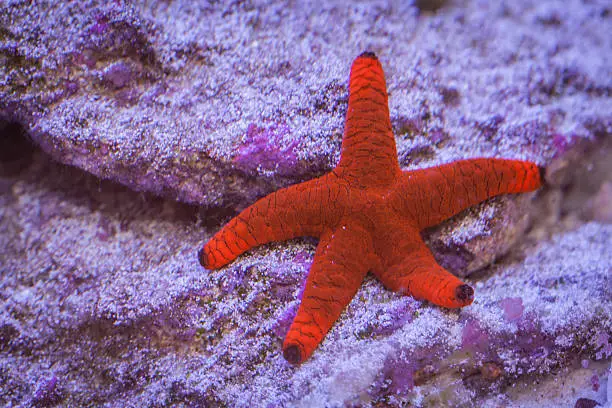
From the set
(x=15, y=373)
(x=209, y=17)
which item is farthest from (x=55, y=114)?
(x=15, y=373)

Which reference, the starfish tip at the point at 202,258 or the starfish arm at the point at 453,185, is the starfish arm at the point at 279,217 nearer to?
the starfish tip at the point at 202,258

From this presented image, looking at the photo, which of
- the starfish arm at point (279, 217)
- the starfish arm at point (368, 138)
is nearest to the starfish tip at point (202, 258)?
the starfish arm at point (279, 217)

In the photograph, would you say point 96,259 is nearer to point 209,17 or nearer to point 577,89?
point 209,17

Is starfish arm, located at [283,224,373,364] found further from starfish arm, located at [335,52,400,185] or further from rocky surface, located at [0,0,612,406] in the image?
starfish arm, located at [335,52,400,185]

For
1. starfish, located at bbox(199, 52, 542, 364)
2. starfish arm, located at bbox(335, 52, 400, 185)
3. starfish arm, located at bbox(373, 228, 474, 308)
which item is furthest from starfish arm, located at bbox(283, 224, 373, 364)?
starfish arm, located at bbox(335, 52, 400, 185)

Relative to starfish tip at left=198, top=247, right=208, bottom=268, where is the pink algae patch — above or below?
above

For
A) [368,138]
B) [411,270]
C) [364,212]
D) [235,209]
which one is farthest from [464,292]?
[235,209]
